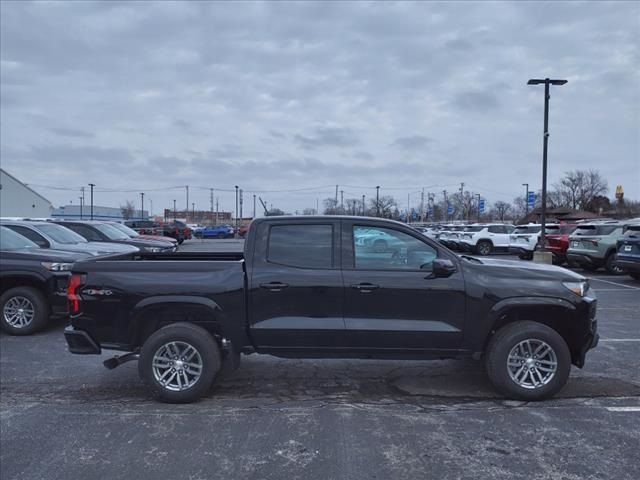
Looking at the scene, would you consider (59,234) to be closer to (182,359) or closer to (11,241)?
(11,241)

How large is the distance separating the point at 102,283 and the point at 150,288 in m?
0.50

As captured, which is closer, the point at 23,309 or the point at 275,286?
the point at 275,286

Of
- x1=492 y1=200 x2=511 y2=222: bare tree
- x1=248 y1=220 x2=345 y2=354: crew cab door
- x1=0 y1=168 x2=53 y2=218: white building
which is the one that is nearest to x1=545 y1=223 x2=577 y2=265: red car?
x1=248 y1=220 x2=345 y2=354: crew cab door

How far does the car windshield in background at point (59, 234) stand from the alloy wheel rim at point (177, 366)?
23.1ft

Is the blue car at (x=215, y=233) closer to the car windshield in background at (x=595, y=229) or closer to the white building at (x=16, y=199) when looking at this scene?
the white building at (x=16, y=199)

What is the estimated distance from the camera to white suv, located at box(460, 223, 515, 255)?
25.6 metres

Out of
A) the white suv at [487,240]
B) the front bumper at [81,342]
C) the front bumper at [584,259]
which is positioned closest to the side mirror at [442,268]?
the front bumper at [81,342]

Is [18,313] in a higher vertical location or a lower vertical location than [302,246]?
lower

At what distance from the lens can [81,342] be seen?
5.11 metres

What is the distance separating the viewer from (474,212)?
103812mm

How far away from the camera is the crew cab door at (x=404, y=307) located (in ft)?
16.1

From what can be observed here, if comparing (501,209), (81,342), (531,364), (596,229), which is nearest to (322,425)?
(531,364)

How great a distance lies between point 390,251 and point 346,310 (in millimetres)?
729

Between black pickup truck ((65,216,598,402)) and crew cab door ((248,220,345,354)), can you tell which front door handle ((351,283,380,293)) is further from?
crew cab door ((248,220,345,354))
